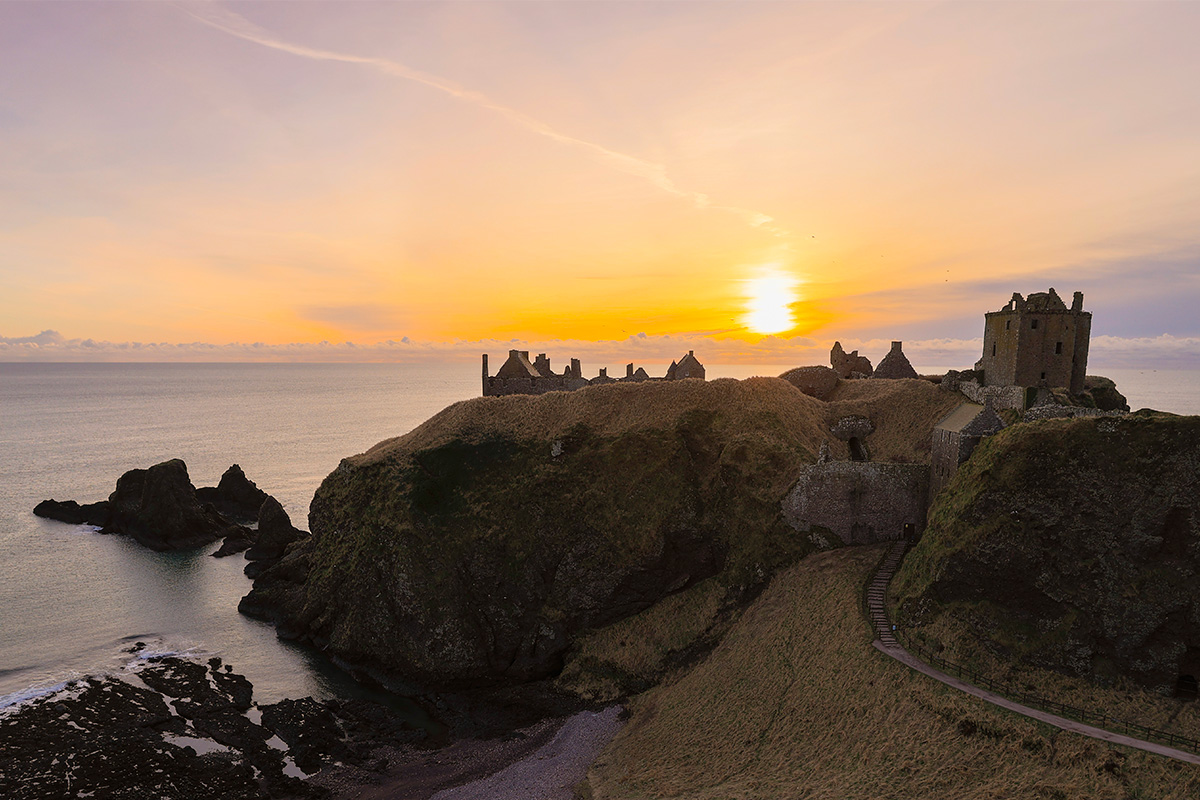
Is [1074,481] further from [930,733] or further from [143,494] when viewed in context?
[143,494]

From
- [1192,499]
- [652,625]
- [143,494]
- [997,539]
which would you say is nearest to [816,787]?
[997,539]

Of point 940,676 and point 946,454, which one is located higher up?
point 946,454

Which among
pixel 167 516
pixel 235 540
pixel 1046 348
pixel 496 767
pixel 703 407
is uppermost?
pixel 1046 348

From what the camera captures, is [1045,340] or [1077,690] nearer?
[1077,690]

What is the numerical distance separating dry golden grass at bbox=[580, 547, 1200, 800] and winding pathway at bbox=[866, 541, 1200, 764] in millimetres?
600

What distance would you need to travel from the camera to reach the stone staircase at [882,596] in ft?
104

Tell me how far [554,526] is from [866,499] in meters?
22.1

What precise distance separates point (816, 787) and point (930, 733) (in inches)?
212

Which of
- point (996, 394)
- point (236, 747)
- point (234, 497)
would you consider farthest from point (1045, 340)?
point (234, 497)

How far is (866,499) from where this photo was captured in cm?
4041

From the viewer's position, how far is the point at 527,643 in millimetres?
43562

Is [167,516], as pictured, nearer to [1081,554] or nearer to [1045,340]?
[1081,554]

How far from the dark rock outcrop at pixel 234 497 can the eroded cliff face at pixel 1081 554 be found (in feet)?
278

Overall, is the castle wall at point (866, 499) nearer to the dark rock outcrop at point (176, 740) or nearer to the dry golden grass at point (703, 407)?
the dry golden grass at point (703, 407)
